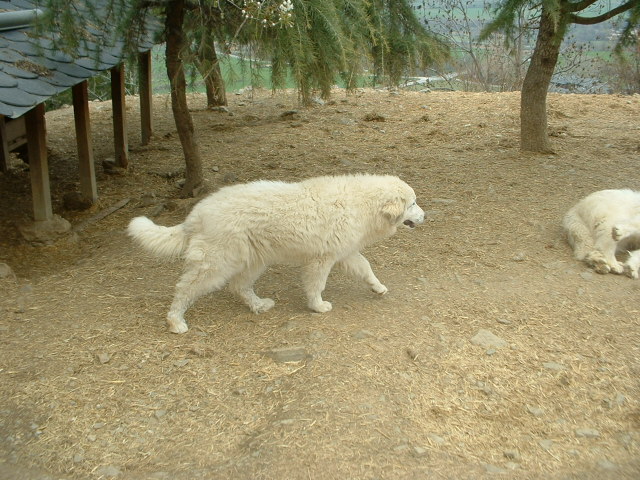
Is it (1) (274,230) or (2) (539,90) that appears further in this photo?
(2) (539,90)

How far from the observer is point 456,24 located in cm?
1898

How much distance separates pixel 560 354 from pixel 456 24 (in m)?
16.3

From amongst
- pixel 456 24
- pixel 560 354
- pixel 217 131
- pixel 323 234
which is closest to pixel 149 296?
pixel 323 234

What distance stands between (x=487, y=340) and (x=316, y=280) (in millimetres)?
1462

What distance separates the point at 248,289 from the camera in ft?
17.9

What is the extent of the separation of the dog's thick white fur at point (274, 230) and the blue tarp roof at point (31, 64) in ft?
5.95

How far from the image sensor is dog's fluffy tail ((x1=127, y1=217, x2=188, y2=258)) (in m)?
5.04

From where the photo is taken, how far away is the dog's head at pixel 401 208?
5180 mm

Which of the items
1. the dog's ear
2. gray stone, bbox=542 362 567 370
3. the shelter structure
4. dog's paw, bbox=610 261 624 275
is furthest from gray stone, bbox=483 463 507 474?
the shelter structure

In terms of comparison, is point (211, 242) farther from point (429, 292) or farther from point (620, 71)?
point (620, 71)

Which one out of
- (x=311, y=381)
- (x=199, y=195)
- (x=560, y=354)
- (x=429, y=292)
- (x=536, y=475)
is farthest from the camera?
(x=199, y=195)

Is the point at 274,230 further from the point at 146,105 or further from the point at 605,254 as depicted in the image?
the point at 146,105

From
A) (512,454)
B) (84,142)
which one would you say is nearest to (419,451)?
(512,454)

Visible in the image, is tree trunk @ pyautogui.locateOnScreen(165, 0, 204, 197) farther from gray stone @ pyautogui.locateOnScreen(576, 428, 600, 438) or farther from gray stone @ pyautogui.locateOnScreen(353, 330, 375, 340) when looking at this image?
gray stone @ pyautogui.locateOnScreen(576, 428, 600, 438)
